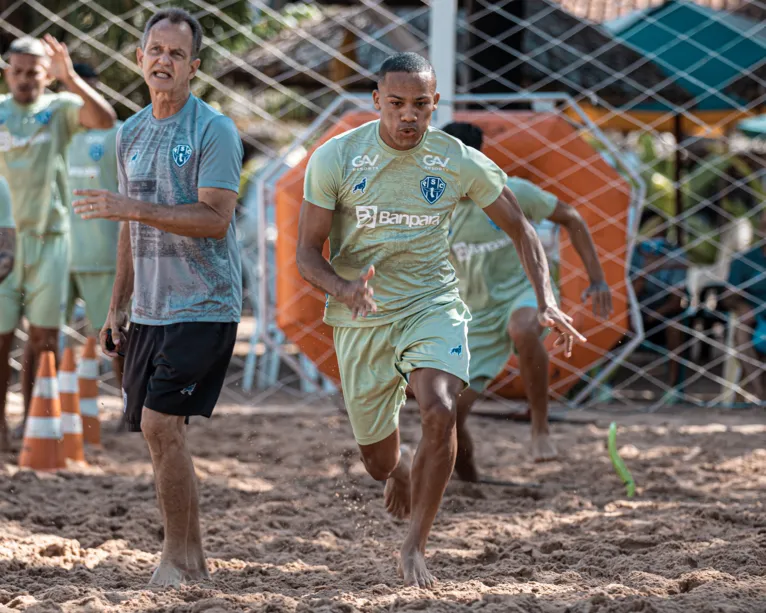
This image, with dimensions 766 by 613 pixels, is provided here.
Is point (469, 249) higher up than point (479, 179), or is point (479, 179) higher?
point (479, 179)

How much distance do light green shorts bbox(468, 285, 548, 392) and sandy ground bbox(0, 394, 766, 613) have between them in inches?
24.5

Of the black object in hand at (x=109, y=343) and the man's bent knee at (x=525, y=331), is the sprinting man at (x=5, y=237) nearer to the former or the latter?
the black object in hand at (x=109, y=343)

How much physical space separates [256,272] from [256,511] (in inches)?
204

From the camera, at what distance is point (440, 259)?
3875mm

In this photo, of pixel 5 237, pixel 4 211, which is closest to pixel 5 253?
pixel 5 237

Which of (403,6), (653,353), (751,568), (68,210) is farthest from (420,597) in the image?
(403,6)

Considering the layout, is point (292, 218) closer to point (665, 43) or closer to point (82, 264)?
point (82, 264)

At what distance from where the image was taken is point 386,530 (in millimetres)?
4660

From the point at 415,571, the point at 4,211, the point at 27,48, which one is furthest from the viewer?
the point at 27,48

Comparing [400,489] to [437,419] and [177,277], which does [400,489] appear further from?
[177,277]

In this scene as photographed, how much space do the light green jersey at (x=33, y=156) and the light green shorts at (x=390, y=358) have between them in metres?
2.88

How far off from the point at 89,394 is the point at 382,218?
344 cm

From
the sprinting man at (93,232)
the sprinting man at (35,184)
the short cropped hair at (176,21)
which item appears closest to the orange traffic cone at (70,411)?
the sprinting man at (35,184)

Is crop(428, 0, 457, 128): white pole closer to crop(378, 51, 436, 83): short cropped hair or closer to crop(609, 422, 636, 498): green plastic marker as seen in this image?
crop(609, 422, 636, 498): green plastic marker
